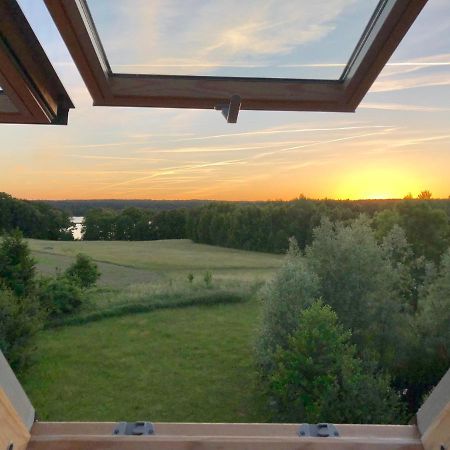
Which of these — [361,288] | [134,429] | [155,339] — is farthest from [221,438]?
[155,339]

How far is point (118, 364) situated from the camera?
363 inches

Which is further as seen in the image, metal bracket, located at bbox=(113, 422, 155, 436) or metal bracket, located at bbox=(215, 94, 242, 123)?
metal bracket, located at bbox=(215, 94, 242, 123)

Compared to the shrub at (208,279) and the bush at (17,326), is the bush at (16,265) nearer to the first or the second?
the bush at (17,326)

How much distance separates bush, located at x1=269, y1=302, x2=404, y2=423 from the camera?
16.7ft

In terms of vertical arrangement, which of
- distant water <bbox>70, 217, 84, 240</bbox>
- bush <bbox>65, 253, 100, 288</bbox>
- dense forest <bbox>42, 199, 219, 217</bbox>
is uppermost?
dense forest <bbox>42, 199, 219, 217</bbox>

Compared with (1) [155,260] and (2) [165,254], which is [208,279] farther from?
(1) [155,260]

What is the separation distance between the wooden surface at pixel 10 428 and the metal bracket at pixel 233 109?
0.78 meters

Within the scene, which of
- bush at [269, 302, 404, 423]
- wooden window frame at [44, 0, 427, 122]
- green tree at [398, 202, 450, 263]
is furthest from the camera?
green tree at [398, 202, 450, 263]

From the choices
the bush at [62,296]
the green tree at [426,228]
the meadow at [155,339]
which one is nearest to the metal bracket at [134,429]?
the meadow at [155,339]

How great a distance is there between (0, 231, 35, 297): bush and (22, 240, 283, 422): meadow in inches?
57.5

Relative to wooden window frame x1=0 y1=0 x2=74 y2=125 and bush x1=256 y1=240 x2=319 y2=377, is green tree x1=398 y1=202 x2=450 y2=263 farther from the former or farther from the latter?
wooden window frame x1=0 y1=0 x2=74 y2=125

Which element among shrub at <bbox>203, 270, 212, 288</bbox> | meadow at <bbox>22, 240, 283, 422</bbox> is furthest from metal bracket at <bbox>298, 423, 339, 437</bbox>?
shrub at <bbox>203, 270, 212, 288</bbox>

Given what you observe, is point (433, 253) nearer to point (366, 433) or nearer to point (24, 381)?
point (24, 381)

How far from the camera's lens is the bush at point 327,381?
5.09 m
